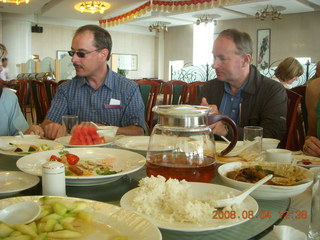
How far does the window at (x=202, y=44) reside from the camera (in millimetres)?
15413

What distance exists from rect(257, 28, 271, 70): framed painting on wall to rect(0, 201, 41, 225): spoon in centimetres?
1341

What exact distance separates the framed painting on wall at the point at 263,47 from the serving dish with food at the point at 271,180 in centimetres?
1284

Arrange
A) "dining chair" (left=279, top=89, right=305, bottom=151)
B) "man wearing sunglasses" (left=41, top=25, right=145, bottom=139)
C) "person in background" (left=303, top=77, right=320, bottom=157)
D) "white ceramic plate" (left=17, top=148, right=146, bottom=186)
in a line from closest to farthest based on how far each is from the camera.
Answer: "white ceramic plate" (left=17, top=148, right=146, bottom=186), "person in background" (left=303, top=77, right=320, bottom=157), "dining chair" (left=279, top=89, right=305, bottom=151), "man wearing sunglasses" (left=41, top=25, right=145, bottom=139)

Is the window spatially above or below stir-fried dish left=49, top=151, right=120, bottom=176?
above

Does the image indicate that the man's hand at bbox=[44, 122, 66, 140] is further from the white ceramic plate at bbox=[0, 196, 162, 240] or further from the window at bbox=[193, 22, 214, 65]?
the window at bbox=[193, 22, 214, 65]

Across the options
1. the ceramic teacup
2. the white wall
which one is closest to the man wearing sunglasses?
the ceramic teacup

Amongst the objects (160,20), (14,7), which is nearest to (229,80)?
(14,7)

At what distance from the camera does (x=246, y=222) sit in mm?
809

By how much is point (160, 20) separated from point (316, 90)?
12724 millimetres

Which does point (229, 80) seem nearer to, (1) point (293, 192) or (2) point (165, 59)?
(1) point (293, 192)

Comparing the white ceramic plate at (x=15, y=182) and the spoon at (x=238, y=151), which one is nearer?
the white ceramic plate at (x=15, y=182)

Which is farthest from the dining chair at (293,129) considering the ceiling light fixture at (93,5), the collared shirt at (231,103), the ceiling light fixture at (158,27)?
the ceiling light fixture at (158,27)

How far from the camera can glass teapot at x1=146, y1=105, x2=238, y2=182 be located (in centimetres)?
96

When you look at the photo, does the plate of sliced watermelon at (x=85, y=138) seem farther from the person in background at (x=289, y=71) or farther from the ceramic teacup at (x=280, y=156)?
the person in background at (x=289, y=71)
